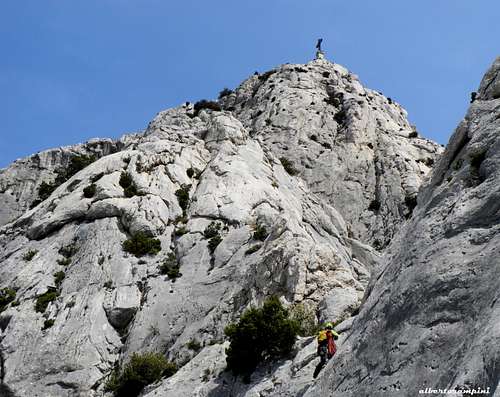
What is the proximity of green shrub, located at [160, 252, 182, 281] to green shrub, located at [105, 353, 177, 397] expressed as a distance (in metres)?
7.91

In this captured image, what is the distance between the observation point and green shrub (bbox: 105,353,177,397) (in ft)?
103

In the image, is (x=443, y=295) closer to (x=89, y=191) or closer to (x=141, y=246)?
(x=141, y=246)

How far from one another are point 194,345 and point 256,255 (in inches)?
301

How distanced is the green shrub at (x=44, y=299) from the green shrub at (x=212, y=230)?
10752 mm

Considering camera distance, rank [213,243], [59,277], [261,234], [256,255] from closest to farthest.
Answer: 1. [256,255]
2. [261,234]
3. [59,277]
4. [213,243]

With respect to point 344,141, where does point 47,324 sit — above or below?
below

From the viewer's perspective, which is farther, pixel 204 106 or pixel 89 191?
pixel 204 106

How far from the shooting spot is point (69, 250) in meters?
43.4

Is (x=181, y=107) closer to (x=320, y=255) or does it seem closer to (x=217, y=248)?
(x=217, y=248)

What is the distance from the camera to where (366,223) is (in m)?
63.3

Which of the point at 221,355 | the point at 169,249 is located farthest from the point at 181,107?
the point at 221,355

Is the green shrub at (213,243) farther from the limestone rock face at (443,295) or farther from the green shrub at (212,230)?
the limestone rock face at (443,295)

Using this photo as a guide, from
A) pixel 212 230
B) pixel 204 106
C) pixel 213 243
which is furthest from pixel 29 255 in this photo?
pixel 204 106

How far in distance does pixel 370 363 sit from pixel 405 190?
48.2 metres
